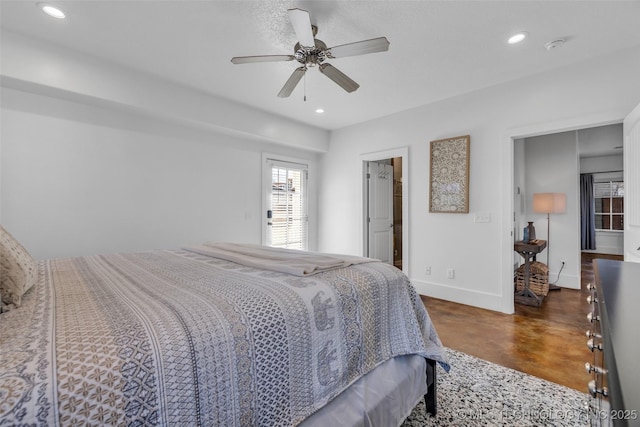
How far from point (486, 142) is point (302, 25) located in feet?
8.74

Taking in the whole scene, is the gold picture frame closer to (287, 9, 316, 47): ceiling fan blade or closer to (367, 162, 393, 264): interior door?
(367, 162, 393, 264): interior door

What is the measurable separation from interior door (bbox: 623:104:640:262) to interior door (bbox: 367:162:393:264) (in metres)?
2.99

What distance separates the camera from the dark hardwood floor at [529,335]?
2121 mm

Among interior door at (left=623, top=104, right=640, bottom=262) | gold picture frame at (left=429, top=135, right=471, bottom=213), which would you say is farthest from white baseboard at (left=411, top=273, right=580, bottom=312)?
interior door at (left=623, top=104, right=640, bottom=262)

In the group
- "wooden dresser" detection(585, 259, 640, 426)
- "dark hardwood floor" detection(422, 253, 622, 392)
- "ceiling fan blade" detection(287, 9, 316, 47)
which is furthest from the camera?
"dark hardwood floor" detection(422, 253, 622, 392)

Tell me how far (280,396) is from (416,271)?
3.43 m

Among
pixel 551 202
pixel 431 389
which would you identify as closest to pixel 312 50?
pixel 431 389

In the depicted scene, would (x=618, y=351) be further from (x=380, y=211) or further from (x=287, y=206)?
(x=380, y=211)

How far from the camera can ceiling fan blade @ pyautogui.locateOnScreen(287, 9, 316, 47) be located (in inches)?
66.7

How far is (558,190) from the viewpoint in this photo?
428 centimetres

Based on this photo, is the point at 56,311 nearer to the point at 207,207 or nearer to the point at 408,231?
the point at 207,207

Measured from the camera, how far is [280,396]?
96 centimetres

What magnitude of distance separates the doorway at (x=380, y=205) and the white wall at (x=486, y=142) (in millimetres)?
98

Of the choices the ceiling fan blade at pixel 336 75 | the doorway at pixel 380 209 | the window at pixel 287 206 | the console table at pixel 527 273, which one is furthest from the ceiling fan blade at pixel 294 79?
the console table at pixel 527 273
